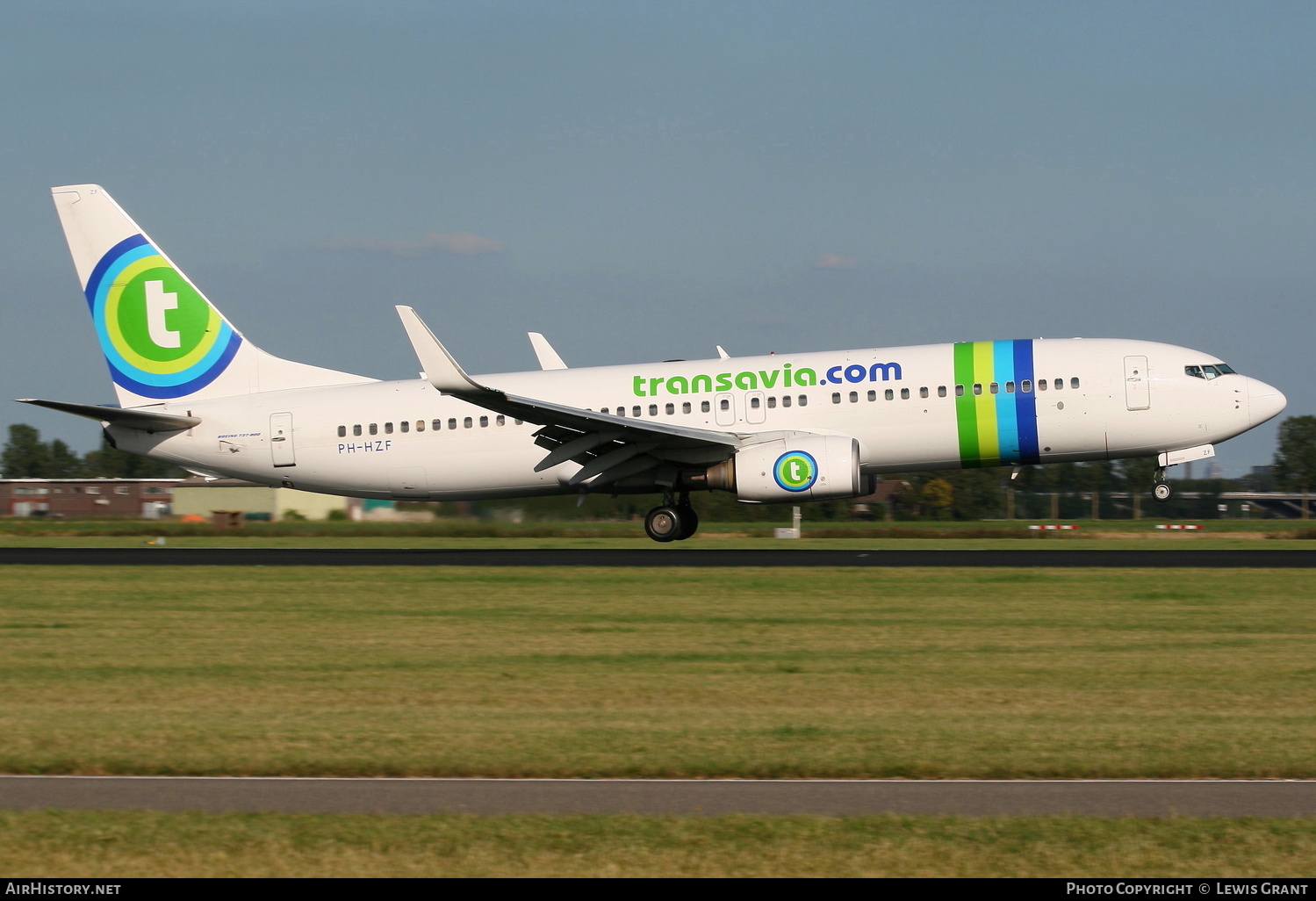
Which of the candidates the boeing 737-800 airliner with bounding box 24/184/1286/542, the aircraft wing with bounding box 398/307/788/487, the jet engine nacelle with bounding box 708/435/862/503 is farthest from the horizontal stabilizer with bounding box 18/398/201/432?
the jet engine nacelle with bounding box 708/435/862/503

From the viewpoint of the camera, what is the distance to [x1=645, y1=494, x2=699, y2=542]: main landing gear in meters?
30.7

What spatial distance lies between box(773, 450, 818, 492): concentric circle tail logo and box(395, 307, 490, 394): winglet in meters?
6.27

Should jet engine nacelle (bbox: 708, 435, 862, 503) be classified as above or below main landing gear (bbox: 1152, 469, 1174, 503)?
above

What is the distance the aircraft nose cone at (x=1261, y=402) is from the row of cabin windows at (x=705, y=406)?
30.6 feet

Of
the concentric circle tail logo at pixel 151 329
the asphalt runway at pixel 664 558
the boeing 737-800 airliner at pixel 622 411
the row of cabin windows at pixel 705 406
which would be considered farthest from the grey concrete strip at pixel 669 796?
the concentric circle tail logo at pixel 151 329

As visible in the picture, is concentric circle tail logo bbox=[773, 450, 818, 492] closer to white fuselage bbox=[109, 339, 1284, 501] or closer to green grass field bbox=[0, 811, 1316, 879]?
white fuselage bbox=[109, 339, 1284, 501]

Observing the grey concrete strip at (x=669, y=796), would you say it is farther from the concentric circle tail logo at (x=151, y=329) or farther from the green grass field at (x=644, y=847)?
the concentric circle tail logo at (x=151, y=329)

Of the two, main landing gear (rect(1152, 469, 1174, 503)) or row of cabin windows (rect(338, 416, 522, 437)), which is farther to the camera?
row of cabin windows (rect(338, 416, 522, 437))

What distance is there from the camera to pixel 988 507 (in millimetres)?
63781

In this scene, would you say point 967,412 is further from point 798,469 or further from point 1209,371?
point 1209,371

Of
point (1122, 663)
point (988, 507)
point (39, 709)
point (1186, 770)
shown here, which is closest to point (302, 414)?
point (39, 709)

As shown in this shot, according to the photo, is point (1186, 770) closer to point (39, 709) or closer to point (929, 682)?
point (929, 682)
